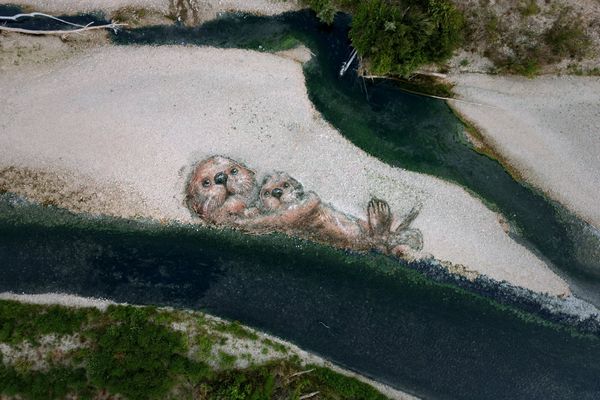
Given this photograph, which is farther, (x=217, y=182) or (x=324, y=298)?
(x=324, y=298)

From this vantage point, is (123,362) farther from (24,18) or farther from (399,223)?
(24,18)

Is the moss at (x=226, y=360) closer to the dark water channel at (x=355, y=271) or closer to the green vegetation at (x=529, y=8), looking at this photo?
the dark water channel at (x=355, y=271)

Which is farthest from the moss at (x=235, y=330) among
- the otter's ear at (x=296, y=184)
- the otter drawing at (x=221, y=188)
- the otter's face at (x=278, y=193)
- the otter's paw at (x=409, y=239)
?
the otter's paw at (x=409, y=239)

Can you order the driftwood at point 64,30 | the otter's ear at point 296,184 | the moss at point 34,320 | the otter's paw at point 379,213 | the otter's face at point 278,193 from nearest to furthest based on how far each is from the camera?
the moss at point 34,320
the driftwood at point 64,30
the otter's face at point 278,193
the otter's ear at point 296,184
the otter's paw at point 379,213

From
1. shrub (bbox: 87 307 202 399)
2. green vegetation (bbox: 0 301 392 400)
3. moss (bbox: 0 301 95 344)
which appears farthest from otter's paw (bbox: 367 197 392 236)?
moss (bbox: 0 301 95 344)

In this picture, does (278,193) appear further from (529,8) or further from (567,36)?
(567,36)

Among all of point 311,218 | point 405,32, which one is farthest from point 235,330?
point 405,32

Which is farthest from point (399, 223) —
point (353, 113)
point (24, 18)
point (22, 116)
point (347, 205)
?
point (24, 18)
